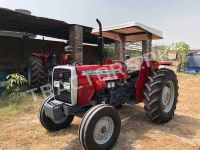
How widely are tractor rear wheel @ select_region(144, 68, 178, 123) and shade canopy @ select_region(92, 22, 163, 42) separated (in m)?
0.89

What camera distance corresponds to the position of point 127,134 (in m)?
4.71

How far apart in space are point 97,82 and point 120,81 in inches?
33.5

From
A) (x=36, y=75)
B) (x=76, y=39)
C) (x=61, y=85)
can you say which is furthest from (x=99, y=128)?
(x=76, y=39)

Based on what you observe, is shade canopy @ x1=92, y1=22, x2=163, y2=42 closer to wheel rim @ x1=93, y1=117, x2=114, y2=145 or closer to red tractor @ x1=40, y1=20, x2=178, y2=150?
red tractor @ x1=40, y1=20, x2=178, y2=150

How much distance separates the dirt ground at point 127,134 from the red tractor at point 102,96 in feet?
0.82

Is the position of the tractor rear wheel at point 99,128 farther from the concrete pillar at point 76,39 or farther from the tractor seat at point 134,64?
the concrete pillar at point 76,39

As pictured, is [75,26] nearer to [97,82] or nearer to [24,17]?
[24,17]

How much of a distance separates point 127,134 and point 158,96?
1030mm

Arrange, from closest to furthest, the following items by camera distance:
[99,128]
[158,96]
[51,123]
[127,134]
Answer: [99,128]
[127,134]
[51,123]
[158,96]

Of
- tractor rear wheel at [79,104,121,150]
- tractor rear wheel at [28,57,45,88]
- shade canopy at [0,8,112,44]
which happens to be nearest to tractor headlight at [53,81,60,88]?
tractor rear wheel at [79,104,121,150]

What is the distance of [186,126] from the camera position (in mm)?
5195

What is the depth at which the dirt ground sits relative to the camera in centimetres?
423

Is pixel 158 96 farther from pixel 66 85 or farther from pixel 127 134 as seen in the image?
pixel 66 85

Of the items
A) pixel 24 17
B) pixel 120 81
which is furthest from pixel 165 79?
pixel 24 17
